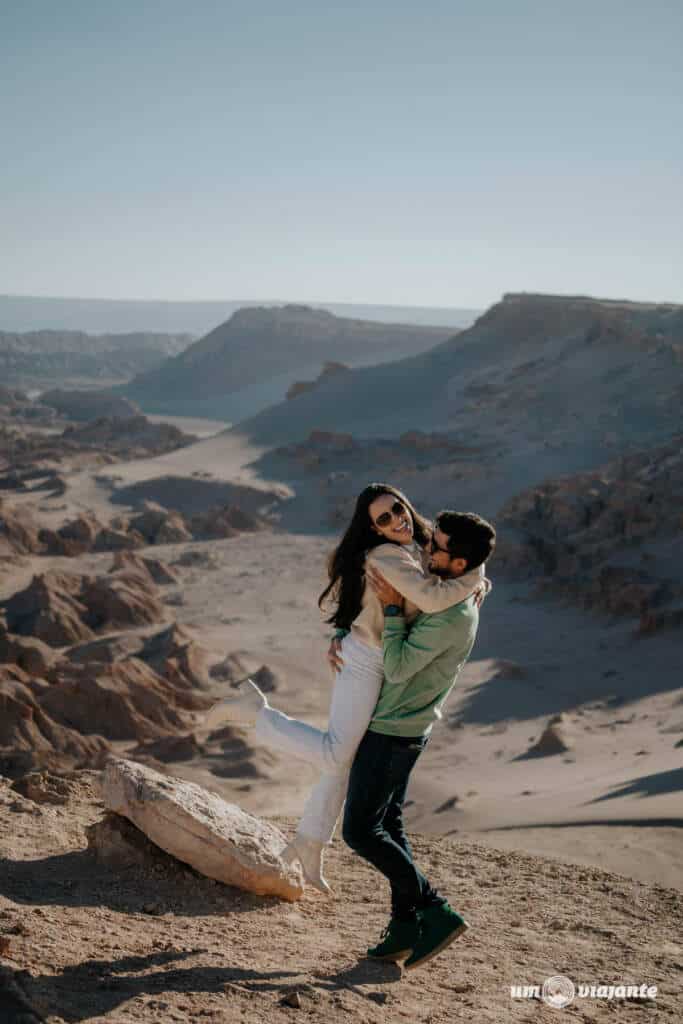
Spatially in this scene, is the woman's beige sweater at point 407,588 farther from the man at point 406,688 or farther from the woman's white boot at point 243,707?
the woman's white boot at point 243,707

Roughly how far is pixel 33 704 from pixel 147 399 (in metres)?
62.3

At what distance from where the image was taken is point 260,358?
249 feet

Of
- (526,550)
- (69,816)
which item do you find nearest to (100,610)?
(526,550)

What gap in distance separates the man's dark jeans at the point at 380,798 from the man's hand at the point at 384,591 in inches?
16.6

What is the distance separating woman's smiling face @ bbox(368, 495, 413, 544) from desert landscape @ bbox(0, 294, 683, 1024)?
139 centimetres

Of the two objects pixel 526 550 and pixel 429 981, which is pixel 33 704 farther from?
pixel 526 550

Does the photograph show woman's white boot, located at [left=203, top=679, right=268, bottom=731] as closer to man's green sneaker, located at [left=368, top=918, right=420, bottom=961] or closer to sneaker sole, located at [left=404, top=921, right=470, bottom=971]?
man's green sneaker, located at [left=368, top=918, right=420, bottom=961]

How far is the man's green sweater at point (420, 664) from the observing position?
338cm

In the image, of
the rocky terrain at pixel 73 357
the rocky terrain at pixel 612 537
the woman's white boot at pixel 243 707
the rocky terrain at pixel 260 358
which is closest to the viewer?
the woman's white boot at pixel 243 707

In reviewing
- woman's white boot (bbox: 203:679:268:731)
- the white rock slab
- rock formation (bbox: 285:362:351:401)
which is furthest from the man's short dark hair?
rock formation (bbox: 285:362:351:401)

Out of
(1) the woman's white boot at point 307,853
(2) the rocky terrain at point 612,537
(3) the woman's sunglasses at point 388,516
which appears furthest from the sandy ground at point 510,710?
→ (3) the woman's sunglasses at point 388,516

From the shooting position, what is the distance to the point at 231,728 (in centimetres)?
1110

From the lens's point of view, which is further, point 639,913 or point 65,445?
point 65,445

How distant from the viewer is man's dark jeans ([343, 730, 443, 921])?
3484mm
